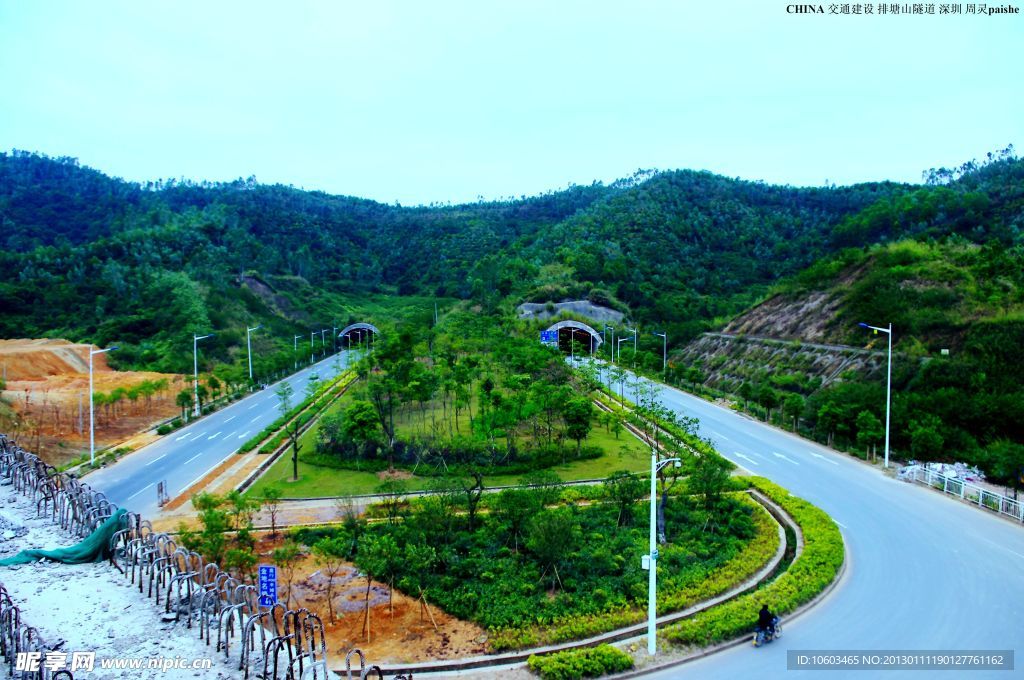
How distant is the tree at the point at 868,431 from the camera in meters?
23.8

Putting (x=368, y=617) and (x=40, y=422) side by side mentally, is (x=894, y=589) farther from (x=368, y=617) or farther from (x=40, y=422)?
(x=40, y=422)

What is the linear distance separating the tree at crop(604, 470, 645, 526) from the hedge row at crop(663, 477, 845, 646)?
4390 millimetres

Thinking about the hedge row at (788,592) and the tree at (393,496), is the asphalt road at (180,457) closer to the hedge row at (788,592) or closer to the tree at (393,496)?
the tree at (393,496)

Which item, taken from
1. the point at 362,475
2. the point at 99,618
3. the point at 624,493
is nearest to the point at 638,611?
the point at 624,493

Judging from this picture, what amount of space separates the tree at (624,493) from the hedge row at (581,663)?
6.71 meters

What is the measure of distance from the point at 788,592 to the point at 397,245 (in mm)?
108724

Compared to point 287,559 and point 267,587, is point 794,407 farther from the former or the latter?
point 267,587

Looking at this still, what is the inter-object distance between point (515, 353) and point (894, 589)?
21.9 metres

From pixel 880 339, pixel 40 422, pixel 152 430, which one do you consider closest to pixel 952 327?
pixel 880 339

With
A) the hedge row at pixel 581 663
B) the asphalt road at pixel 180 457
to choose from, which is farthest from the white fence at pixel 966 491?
the asphalt road at pixel 180 457

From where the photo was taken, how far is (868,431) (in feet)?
78.3

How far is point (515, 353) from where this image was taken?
109 ft


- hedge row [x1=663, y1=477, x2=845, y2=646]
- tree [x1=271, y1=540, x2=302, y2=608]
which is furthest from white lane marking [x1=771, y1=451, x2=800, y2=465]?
tree [x1=271, y1=540, x2=302, y2=608]

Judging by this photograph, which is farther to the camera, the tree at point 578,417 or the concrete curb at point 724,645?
the tree at point 578,417
